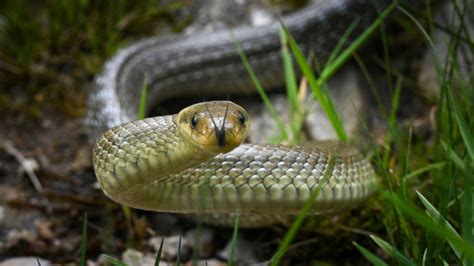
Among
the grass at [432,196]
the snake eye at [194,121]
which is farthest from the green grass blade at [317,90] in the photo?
the snake eye at [194,121]

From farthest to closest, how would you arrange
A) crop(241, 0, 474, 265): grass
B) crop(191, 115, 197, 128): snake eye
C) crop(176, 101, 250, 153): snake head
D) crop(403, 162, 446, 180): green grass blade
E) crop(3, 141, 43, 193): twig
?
crop(3, 141, 43, 193): twig → crop(403, 162, 446, 180): green grass blade → crop(191, 115, 197, 128): snake eye → crop(176, 101, 250, 153): snake head → crop(241, 0, 474, 265): grass

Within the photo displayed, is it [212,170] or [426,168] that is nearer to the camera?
[212,170]

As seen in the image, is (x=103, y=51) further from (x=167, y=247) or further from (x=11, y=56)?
(x=167, y=247)

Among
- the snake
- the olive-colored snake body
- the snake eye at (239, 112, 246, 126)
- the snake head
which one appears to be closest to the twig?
the snake

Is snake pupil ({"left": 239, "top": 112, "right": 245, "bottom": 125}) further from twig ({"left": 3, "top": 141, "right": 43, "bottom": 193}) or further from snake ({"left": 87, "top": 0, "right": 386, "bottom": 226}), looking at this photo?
twig ({"left": 3, "top": 141, "right": 43, "bottom": 193})

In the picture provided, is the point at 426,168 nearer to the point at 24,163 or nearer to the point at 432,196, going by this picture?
the point at 432,196

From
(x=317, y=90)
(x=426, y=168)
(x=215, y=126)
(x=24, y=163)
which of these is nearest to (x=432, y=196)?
(x=426, y=168)
